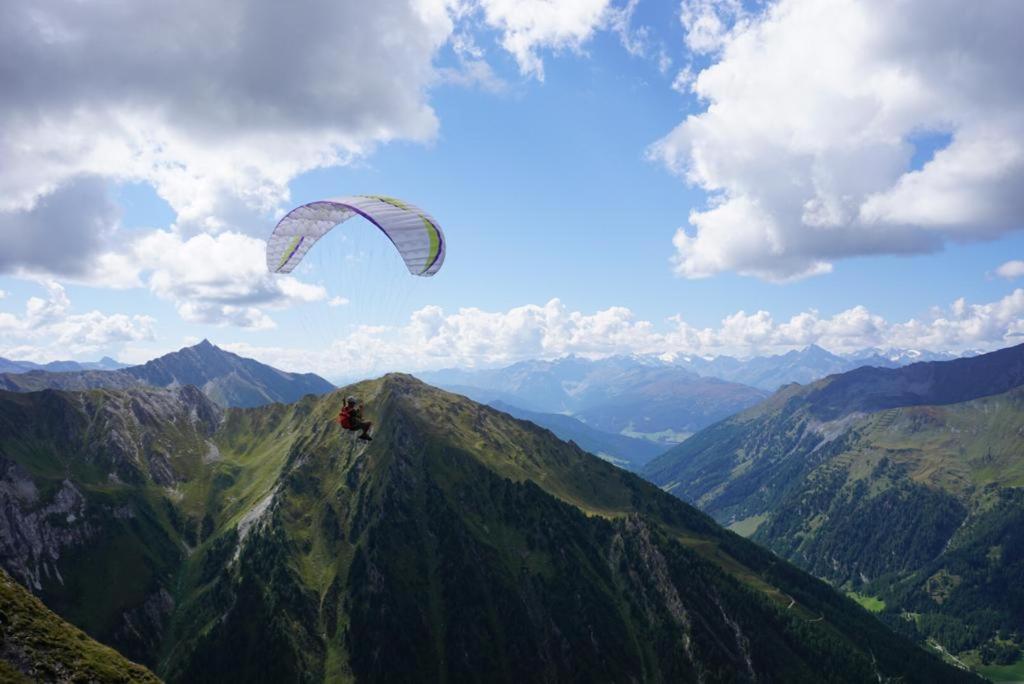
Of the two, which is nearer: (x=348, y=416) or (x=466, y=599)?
(x=348, y=416)

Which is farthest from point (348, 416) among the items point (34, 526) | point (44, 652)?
point (34, 526)

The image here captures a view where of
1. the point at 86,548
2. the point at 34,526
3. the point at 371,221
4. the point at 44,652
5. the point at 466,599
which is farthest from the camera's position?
the point at 86,548

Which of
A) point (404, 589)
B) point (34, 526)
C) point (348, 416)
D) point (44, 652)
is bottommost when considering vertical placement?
point (404, 589)

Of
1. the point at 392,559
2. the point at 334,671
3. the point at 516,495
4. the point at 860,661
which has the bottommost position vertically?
the point at 860,661

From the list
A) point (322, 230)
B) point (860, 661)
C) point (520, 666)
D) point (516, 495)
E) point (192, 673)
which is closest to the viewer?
point (322, 230)

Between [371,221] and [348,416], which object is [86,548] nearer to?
[348,416]

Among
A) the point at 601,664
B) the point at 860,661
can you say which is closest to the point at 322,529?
the point at 601,664

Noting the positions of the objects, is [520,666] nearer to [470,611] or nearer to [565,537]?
[470,611]
